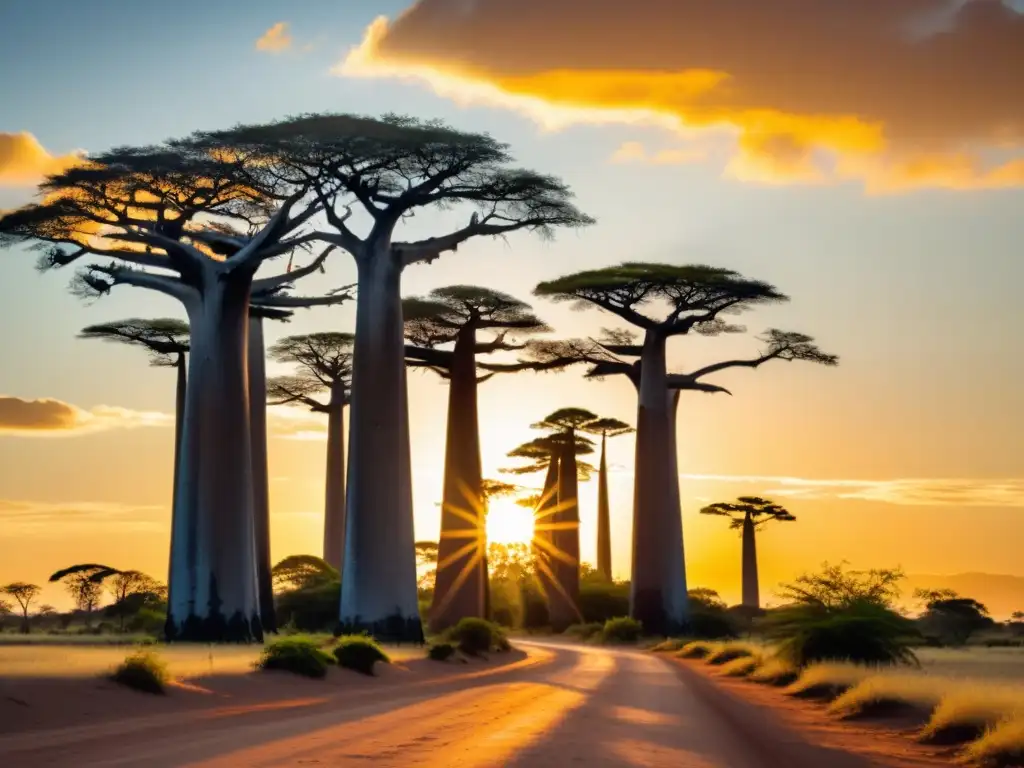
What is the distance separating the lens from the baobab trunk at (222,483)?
37125 millimetres

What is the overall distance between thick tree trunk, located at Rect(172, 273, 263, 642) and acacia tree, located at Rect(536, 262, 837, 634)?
22.9 meters

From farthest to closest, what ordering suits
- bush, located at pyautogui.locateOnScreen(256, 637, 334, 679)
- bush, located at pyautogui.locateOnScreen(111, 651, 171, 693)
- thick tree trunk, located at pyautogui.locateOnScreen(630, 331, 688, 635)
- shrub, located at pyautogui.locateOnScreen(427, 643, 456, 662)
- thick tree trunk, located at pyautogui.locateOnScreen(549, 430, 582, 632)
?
thick tree trunk, located at pyautogui.locateOnScreen(549, 430, 582, 632) → thick tree trunk, located at pyautogui.locateOnScreen(630, 331, 688, 635) → shrub, located at pyautogui.locateOnScreen(427, 643, 456, 662) → bush, located at pyautogui.locateOnScreen(256, 637, 334, 679) → bush, located at pyautogui.locateOnScreen(111, 651, 171, 693)

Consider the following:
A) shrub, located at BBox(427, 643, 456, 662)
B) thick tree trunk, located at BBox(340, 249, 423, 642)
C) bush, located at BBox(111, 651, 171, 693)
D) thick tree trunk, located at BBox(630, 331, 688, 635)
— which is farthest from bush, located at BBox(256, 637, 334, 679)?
thick tree trunk, located at BBox(630, 331, 688, 635)

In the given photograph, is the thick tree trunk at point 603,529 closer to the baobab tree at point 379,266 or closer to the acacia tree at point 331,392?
the acacia tree at point 331,392

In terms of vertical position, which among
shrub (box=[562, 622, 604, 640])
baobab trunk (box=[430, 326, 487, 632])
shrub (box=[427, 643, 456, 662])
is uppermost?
baobab trunk (box=[430, 326, 487, 632])

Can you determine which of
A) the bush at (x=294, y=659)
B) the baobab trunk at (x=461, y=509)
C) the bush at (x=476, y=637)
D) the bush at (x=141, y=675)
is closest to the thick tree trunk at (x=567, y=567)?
the baobab trunk at (x=461, y=509)

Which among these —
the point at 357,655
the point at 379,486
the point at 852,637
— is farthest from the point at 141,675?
the point at 379,486

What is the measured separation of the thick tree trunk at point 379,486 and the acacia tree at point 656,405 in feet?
61.2

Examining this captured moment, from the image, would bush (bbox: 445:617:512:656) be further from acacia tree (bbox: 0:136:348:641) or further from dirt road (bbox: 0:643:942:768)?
dirt road (bbox: 0:643:942:768)

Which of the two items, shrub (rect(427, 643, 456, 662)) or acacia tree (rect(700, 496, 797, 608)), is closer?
shrub (rect(427, 643, 456, 662))

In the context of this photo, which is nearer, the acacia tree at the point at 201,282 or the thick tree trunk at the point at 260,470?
the acacia tree at the point at 201,282

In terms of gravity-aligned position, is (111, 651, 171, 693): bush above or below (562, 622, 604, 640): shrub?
above

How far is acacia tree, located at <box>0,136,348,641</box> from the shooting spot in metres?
37.3

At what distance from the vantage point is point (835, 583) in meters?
38.8
